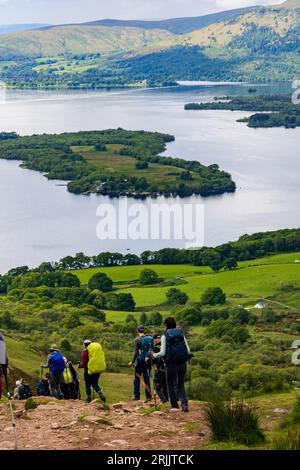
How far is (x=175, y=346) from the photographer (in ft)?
31.8

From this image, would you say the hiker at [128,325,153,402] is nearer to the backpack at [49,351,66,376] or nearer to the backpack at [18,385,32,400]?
the backpack at [49,351,66,376]

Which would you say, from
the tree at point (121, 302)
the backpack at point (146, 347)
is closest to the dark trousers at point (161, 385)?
the backpack at point (146, 347)

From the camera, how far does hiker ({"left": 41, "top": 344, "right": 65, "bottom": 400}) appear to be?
448 inches

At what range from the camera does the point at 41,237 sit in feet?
240

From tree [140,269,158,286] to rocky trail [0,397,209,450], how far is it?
45.6 metres

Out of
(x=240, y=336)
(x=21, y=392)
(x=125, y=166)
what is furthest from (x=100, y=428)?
(x=125, y=166)

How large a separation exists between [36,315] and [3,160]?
86.4m

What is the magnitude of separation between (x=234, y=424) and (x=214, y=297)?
41.2 m

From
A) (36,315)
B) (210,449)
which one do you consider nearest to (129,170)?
(36,315)

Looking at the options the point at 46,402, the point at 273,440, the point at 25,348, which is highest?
the point at 273,440

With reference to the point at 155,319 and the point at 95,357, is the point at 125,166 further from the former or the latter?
the point at 95,357

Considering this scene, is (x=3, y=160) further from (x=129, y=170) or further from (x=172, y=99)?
(x=172, y=99)

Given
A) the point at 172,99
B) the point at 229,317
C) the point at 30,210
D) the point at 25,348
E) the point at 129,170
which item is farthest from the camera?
the point at 172,99

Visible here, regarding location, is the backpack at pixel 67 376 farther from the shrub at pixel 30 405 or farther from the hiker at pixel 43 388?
the shrub at pixel 30 405
